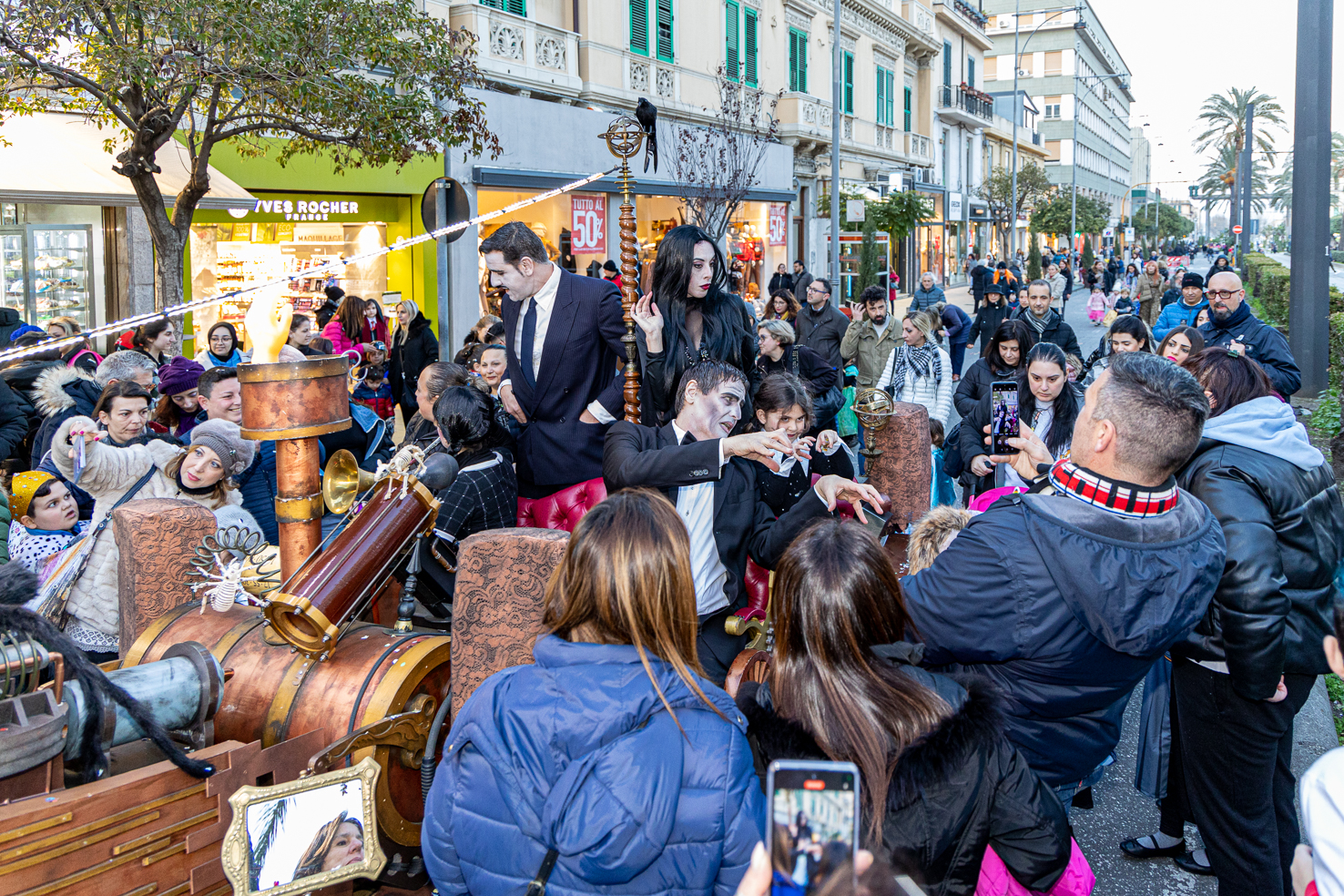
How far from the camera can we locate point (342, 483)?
3205mm

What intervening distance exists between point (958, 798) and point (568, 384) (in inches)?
114

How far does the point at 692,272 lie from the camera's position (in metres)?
4.57

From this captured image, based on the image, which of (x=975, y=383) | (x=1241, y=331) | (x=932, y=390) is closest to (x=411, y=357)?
(x=932, y=390)

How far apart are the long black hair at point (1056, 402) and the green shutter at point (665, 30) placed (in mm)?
18133

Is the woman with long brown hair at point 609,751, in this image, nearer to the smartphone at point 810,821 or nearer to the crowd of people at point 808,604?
the crowd of people at point 808,604

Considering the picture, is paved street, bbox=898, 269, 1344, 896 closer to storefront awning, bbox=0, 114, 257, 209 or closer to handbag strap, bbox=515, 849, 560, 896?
handbag strap, bbox=515, 849, 560, 896

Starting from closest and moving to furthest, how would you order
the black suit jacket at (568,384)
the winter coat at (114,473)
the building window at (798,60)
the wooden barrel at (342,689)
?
the wooden barrel at (342,689) < the winter coat at (114,473) < the black suit jacket at (568,384) < the building window at (798,60)

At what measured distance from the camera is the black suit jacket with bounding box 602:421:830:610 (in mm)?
3303

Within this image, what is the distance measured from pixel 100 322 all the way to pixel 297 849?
12147 millimetres

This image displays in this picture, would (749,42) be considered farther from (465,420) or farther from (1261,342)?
(465,420)

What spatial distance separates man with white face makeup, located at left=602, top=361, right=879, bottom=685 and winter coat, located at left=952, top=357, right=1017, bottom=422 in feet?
10.8

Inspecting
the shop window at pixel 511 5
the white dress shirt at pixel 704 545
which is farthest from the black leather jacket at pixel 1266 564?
the shop window at pixel 511 5

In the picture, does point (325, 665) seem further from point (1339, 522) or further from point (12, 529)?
point (1339, 522)

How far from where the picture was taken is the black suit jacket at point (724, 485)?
330 cm
